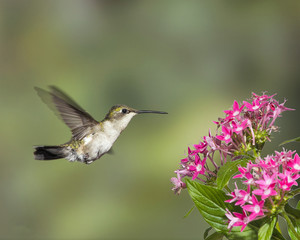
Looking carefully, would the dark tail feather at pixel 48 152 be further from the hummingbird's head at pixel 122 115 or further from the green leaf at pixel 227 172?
the green leaf at pixel 227 172

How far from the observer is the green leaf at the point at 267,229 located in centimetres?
82

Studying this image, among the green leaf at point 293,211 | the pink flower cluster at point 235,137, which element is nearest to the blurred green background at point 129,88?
the pink flower cluster at point 235,137

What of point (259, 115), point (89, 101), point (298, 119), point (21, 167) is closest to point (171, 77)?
point (89, 101)

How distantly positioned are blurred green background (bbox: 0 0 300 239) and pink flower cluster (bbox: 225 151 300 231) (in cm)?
251

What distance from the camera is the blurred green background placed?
350cm

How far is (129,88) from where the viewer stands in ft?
12.9

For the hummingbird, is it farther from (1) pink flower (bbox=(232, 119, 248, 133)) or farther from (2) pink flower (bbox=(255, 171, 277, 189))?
(2) pink flower (bbox=(255, 171, 277, 189))

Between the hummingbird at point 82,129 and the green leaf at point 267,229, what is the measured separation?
2.47 ft

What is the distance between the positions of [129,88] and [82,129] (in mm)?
2307

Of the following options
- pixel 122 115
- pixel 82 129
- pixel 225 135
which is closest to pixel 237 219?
pixel 225 135

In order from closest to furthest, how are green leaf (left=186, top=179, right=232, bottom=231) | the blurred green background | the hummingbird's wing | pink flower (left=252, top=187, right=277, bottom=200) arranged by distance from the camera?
pink flower (left=252, top=187, right=277, bottom=200) → green leaf (left=186, top=179, right=232, bottom=231) → the hummingbird's wing → the blurred green background

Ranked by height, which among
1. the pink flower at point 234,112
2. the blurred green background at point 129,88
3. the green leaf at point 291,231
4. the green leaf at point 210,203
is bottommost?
the green leaf at point 291,231

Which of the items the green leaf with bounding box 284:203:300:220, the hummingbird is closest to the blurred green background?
the hummingbird

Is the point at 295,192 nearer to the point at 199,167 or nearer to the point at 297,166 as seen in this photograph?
the point at 297,166
